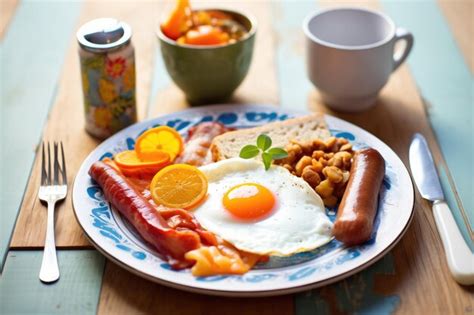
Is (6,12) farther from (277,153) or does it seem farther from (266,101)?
(277,153)

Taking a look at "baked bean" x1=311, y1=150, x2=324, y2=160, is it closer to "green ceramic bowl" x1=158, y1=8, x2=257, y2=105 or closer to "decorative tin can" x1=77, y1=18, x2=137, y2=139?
"green ceramic bowl" x1=158, y1=8, x2=257, y2=105

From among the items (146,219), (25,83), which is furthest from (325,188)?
(25,83)

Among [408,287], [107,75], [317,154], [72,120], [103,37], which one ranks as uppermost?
[103,37]

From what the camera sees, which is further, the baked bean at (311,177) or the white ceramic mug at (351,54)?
the white ceramic mug at (351,54)

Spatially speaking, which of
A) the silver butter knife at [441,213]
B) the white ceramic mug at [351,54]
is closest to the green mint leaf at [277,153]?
the silver butter knife at [441,213]

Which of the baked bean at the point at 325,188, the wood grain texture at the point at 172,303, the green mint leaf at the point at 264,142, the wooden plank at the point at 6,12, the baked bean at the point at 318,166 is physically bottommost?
the wooden plank at the point at 6,12

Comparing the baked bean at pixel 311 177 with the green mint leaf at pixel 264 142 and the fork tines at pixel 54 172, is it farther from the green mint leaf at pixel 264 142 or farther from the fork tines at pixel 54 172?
the fork tines at pixel 54 172

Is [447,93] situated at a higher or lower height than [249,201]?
lower
